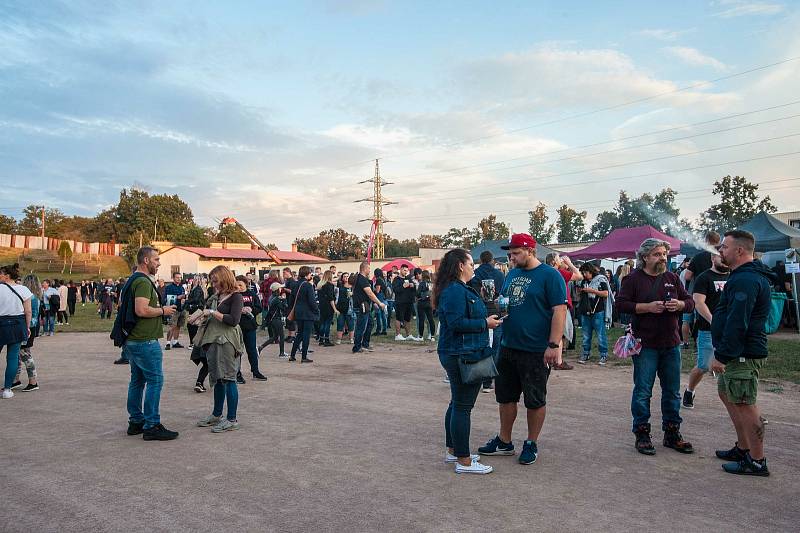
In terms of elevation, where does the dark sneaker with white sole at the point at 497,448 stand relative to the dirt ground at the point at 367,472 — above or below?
above

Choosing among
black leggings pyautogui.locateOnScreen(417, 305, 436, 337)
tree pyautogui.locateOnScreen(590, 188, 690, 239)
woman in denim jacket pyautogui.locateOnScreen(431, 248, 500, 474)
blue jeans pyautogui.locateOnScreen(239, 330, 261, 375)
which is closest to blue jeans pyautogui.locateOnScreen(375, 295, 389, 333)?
black leggings pyautogui.locateOnScreen(417, 305, 436, 337)

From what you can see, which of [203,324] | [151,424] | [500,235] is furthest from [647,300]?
[500,235]

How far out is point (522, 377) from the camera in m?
4.97

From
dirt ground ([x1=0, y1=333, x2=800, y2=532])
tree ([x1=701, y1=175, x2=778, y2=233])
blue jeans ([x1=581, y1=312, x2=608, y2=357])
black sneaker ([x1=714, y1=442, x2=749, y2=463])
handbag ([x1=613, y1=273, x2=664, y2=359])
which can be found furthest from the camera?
tree ([x1=701, y1=175, x2=778, y2=233])

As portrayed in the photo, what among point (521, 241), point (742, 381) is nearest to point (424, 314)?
point (521, 241)

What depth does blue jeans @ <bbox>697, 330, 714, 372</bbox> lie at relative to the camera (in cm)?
679

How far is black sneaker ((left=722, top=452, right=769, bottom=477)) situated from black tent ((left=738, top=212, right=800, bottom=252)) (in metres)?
14.1

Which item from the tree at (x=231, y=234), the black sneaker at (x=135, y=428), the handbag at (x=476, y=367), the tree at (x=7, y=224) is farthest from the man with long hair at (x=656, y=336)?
the tree at (x=7, y=224)

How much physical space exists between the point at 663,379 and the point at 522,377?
1532 mm

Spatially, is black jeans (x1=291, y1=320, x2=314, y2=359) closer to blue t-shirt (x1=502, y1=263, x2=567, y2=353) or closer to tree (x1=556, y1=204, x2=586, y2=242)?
blue t-shirt (x1=502, y1=263, x2=567, y2=353)

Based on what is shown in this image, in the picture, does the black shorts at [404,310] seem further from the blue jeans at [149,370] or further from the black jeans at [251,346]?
the blue jeans at [149,370]

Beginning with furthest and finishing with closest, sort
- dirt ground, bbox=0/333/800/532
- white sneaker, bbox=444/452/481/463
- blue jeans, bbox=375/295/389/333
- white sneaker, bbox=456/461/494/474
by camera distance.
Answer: blue jeans, bbox=375/295/389/333, white sneaker, bbox=444/452/481/463, white sneaker, bbox=456/461/494/474, dirt ground, bbox=0/333/800/532

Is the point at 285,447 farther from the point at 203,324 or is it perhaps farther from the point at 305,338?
the point at 305,338

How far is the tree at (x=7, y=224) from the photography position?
82.9 meters
